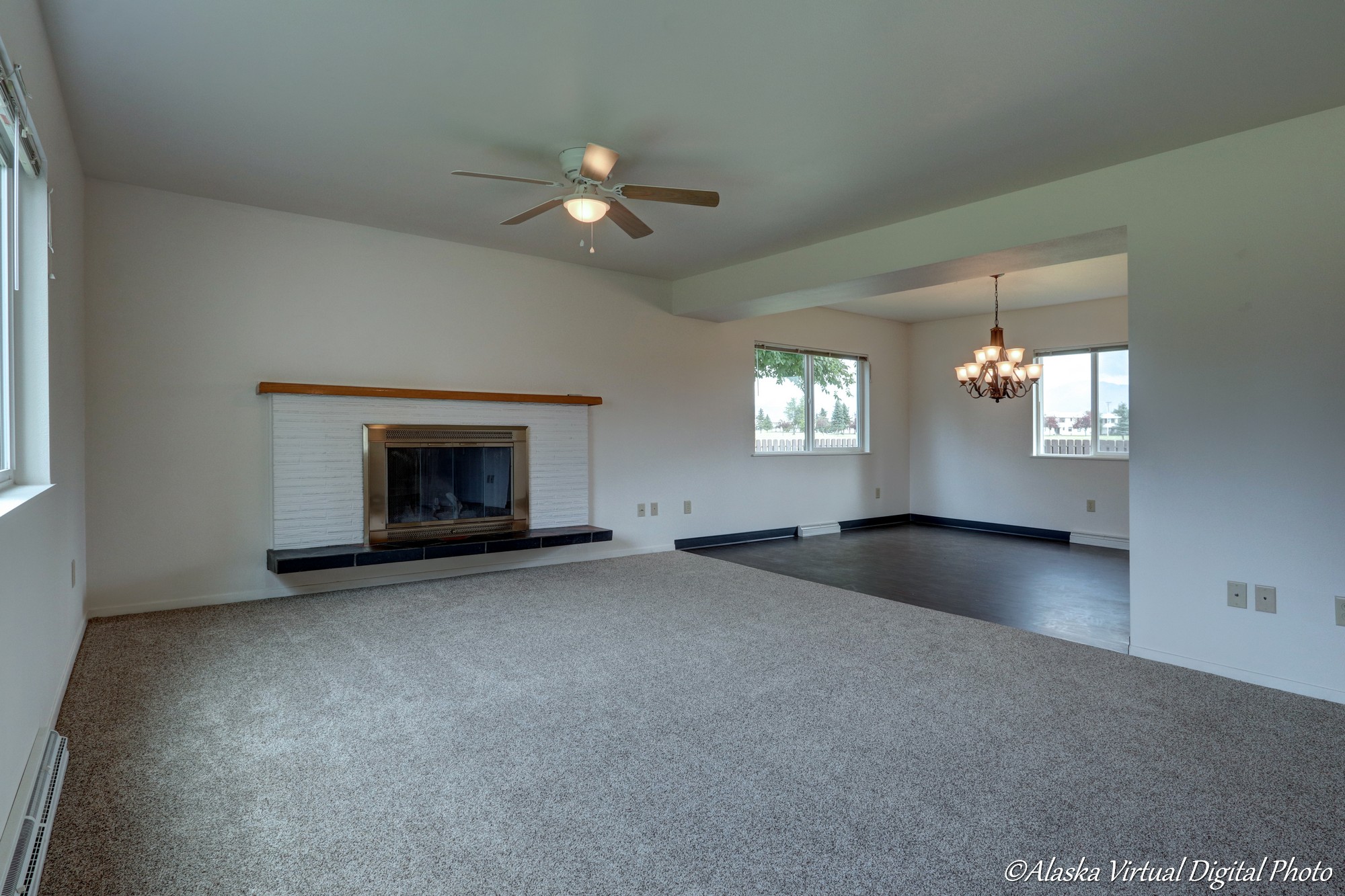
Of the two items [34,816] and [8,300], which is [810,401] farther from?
[34,816]

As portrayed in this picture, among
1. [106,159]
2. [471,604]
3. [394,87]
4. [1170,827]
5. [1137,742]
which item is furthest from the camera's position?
[471,604]

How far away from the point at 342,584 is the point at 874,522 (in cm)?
565

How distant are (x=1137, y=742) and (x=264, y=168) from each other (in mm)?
4576

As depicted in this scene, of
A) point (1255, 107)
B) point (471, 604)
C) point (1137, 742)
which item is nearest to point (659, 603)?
point (471, 604)

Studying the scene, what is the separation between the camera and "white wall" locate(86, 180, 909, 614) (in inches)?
151

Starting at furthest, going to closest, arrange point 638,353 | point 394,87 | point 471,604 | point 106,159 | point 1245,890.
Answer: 1. point 638,353
2. point 471,604
3. point 106,159
4. point 394,87
5. point 1245,890

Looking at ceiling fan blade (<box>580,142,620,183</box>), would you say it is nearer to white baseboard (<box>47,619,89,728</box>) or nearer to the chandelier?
white baseboard (<box>47,619,89,728</box>)

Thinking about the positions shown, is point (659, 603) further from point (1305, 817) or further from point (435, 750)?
point (1305, 817)

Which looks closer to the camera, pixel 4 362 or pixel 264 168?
pixel 4 362

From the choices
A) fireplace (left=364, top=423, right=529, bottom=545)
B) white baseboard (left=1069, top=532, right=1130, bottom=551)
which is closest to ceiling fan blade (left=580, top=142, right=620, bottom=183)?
fireplace (left=364, top=423, right=529, bottom=545)

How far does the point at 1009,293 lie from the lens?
6473mm

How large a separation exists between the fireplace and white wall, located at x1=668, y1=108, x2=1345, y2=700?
3.88 meters

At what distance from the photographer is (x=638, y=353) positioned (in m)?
5.94

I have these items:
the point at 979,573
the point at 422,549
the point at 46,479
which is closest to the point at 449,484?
the point at 422,549
